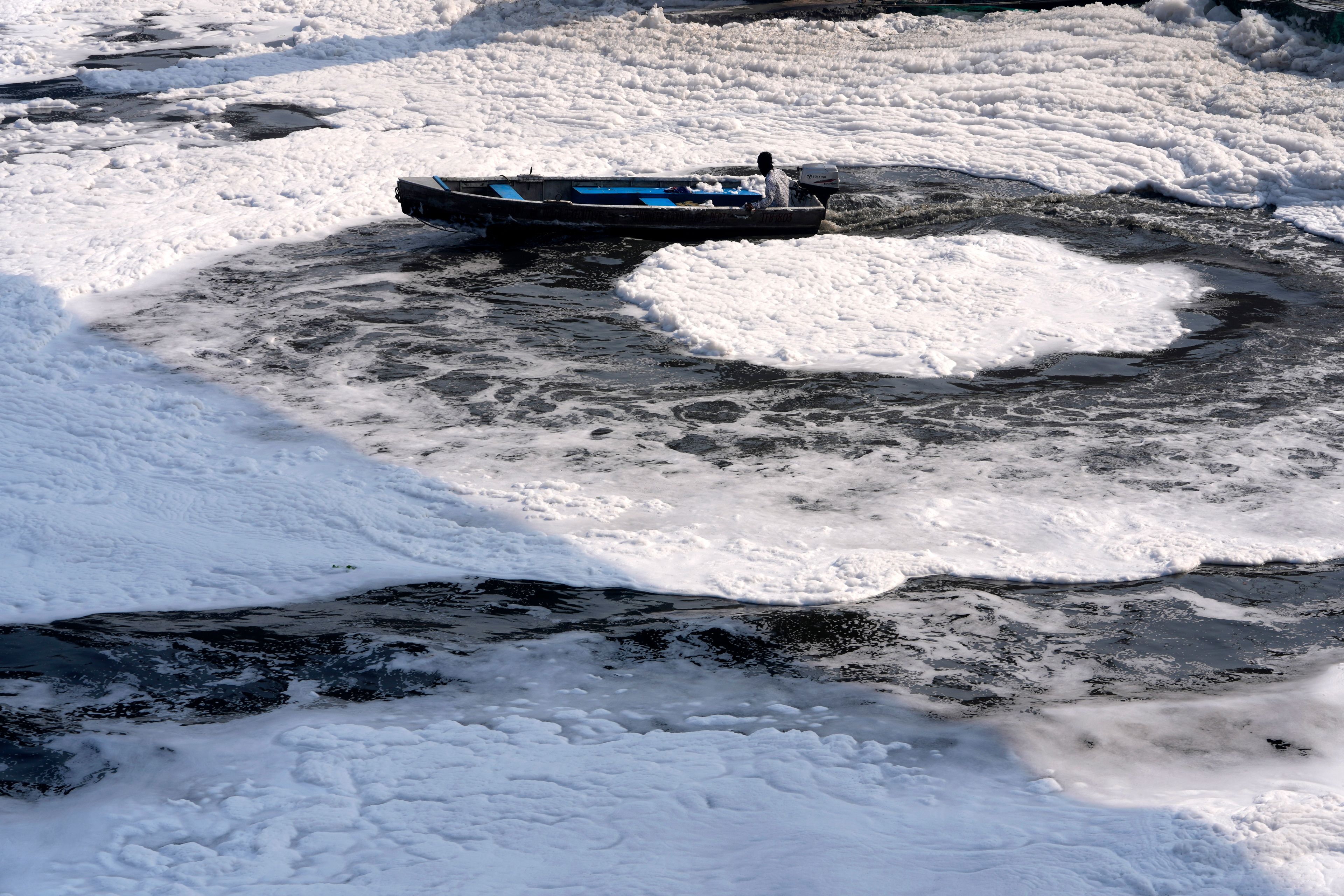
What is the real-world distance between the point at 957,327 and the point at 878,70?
33.2ft

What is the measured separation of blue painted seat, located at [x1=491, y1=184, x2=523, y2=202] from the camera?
12.5 m

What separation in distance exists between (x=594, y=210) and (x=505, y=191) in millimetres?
1338

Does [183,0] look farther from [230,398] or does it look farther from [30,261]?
[230,398]

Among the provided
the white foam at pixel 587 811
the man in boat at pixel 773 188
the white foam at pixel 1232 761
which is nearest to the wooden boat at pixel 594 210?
the man in boat at pixel 773 188

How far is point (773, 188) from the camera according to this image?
12219mm

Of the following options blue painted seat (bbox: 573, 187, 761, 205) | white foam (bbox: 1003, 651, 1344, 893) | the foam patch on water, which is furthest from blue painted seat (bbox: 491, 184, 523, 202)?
white foam (bbox: 1003, 651, 1344, 893)

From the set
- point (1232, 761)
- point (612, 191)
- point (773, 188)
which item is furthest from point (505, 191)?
point (1232, 761)

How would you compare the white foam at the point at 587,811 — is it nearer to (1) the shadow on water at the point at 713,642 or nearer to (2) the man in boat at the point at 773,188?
(1) the shadow on water at the point at 713,642

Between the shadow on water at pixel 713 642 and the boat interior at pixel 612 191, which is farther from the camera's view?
the boat interior at pixel 612 191

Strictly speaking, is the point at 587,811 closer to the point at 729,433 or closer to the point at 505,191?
the point at 729,433

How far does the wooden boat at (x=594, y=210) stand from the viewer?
11.8 meters

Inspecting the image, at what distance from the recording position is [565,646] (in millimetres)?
5738

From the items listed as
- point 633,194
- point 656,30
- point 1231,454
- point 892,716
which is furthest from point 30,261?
point 656,30

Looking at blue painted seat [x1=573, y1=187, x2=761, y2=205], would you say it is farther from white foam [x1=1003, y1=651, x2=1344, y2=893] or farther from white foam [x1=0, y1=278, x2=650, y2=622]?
white foam [x1=1003, y1=651, x2=1344, y2=893]
